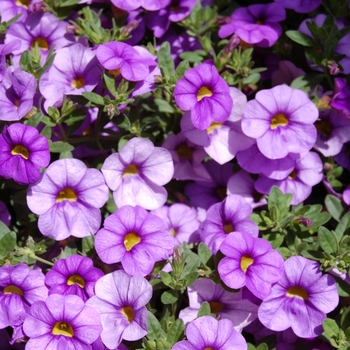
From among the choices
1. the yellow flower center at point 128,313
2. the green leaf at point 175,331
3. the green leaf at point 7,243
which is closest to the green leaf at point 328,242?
the green leaf at point 175,331

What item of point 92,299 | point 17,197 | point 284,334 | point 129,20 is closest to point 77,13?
point 129,20

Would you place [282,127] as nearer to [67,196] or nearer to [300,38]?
[300,38]

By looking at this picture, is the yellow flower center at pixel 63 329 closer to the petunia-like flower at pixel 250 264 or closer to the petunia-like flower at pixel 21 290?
the petunia-like flower at pixel 21 290

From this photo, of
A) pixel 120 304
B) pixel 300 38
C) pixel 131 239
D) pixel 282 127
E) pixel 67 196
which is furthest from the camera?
pixel 300 38

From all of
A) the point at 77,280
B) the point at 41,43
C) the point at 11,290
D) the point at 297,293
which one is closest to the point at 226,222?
the point at 297,293

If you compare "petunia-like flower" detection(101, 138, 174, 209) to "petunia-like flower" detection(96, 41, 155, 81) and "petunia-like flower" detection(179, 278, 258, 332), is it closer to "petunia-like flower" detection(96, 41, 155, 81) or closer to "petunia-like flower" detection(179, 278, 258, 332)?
"petunia-like flower" detection(96, 41, 155, 81)
